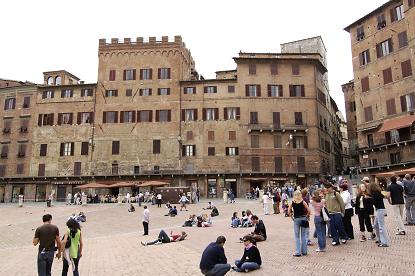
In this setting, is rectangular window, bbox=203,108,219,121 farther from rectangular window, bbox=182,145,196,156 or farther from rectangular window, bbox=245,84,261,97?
rectangular window, bbox=245,84,261,97

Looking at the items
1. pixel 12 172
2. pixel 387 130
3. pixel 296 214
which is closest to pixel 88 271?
pixel 296 214

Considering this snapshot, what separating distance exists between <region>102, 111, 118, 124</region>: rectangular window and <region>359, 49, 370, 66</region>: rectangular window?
3299cm

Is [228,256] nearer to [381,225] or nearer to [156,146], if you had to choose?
[381,225]

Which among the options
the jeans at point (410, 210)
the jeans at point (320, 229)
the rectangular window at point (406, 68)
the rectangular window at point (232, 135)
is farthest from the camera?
the rectangular window at point (232, 135)

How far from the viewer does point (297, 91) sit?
1948 inches

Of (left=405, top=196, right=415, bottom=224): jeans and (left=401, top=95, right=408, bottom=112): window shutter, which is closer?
(left=405, top=196, right=415, bottom=224): jeans

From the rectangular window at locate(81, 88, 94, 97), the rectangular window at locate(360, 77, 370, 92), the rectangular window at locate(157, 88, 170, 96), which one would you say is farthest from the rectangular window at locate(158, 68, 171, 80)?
the rectangular window at locate(360, 77, 370, 92)

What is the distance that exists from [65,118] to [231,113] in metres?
24.2

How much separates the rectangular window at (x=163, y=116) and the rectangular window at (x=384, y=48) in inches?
1071

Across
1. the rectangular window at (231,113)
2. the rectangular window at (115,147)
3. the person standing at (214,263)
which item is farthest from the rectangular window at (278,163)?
the person standing at (214,263)

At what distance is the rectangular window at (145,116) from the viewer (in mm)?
50750

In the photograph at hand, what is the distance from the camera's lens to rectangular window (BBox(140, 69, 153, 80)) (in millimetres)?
52281

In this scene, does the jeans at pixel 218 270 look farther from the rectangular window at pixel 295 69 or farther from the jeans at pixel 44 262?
the rectangular window at pixel 295 69

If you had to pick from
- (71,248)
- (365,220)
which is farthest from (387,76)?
(71,248)
